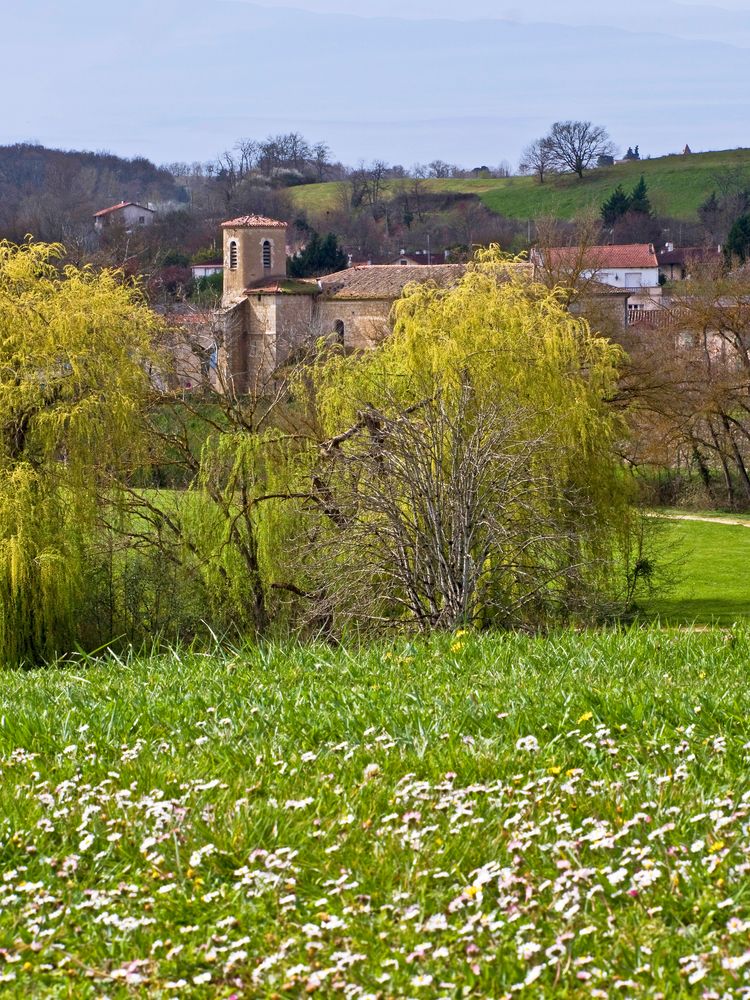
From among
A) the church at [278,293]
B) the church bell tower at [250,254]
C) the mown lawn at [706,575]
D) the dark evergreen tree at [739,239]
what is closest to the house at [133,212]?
the church bell tower at [250,254]

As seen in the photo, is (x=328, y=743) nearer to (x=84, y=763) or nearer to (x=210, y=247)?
(x=84, y=763)

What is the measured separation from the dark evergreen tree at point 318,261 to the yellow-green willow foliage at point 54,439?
69397mm

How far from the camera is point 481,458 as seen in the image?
12438 mm

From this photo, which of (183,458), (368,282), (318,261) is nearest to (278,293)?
(368,282)

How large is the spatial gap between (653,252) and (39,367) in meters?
86.8

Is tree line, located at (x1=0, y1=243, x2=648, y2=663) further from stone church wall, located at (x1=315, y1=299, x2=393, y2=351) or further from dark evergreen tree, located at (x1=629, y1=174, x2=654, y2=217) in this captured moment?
dark evergreen tree, located at (x1=629, y1=174, x2=654, y2=217)

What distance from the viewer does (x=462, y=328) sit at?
20.4 metres

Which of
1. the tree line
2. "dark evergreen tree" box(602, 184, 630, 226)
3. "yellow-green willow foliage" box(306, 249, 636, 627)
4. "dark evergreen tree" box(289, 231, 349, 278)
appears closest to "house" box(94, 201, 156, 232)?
"dark evergreen tree" box(289, 231, 349, 278)

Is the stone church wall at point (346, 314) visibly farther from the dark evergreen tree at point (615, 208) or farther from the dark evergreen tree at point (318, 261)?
the dark evergreen tree at point (615, 208)

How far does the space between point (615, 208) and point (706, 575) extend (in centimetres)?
8918

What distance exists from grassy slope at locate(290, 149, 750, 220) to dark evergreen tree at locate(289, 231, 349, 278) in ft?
107

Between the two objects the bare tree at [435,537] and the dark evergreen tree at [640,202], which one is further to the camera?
the dark evergreen tree at [640,202]

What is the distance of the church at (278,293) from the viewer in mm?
73500

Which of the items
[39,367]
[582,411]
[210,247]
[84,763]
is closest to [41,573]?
[39,367]
